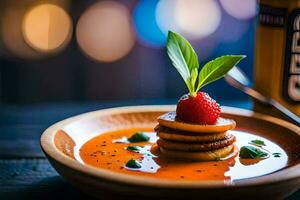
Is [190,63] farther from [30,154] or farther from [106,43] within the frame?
[106,43]

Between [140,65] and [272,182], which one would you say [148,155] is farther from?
[140,65]

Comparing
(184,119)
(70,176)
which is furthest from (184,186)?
(184,119)

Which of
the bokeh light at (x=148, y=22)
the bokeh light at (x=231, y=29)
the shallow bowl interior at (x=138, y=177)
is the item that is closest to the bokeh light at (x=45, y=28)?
the bokeh light at (x=148, y=22)

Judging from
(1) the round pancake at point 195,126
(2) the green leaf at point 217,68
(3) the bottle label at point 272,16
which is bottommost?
(1) the round pancake at point 195,126

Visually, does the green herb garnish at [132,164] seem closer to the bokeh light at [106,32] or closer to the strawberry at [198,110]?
the strawberry at [198,110]

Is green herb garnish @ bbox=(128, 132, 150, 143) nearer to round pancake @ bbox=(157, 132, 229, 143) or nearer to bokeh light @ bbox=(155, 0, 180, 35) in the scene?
round pancake @ bbox=(157, 132, 229, 143)

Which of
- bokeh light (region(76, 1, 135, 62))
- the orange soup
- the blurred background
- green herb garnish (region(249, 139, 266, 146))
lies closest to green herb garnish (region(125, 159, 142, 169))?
the orange soup

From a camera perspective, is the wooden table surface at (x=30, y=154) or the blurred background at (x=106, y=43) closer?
the wooden table surface at (x=30, y=154)

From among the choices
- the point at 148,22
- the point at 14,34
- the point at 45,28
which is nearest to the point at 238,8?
the point at 148,22
